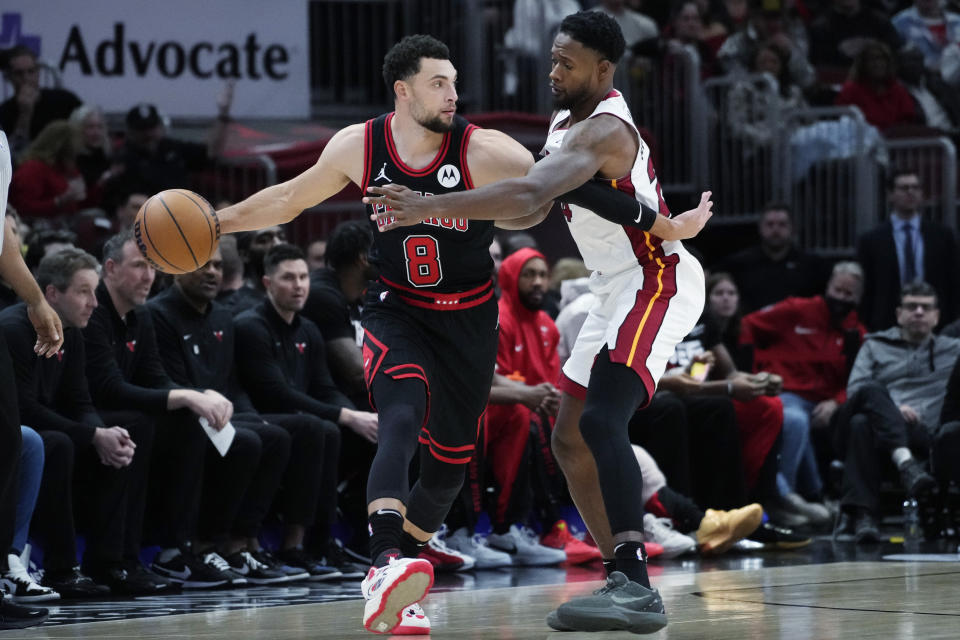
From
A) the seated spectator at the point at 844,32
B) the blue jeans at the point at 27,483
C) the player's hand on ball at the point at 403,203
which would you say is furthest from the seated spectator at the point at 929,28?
the player's hand on ball at the point at 403,203

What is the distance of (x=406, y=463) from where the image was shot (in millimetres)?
4871

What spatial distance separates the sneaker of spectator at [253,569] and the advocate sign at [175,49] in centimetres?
566

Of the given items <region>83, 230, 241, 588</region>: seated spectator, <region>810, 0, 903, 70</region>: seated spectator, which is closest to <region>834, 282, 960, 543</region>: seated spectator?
<region>83, 230, 241, 588</region>: seated spectator

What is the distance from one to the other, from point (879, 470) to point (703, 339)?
1374 millimetres

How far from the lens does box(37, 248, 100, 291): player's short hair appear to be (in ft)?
22.0

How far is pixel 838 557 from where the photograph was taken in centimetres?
804

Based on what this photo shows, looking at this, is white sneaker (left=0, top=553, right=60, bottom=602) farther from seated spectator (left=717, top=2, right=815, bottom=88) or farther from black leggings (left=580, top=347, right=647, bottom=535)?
seated spectator (left=717, top=2, right=815, bottom=88)

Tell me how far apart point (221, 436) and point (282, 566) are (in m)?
0.80

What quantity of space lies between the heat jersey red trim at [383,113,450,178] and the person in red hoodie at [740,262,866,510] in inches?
215

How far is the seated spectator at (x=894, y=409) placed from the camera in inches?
357

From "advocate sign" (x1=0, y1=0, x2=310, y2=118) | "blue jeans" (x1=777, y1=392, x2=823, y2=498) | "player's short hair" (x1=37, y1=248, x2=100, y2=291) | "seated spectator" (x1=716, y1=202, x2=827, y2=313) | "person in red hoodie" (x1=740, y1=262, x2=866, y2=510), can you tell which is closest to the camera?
"player's short hair" (x1=37, y1=248, x2=100, y2=291)

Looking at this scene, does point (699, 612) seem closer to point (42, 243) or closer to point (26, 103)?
point (42, 243)

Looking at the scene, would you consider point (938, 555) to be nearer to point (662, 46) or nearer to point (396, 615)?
point (396, 615)

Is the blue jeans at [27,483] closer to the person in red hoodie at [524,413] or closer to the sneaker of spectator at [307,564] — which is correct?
the sneaker of spectator at [307,564]
